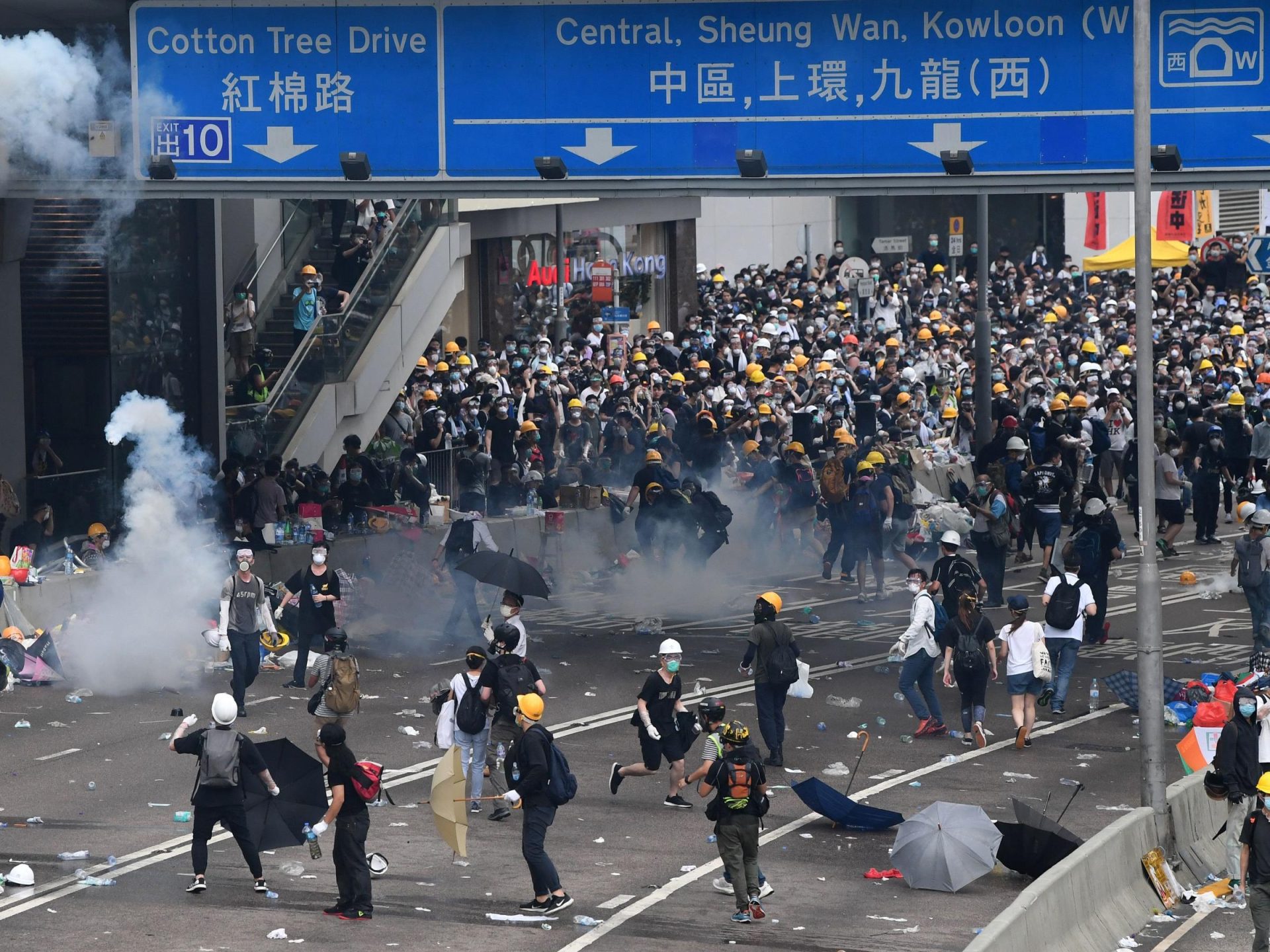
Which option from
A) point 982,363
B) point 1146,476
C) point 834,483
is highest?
point 982,363

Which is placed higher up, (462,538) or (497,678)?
(462,538)

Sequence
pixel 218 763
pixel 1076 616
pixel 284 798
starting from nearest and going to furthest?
1. pixel 218 763
2. pixel 284 798
3. pixel 1076 616

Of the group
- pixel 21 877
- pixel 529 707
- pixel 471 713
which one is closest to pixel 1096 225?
pixel 471 713

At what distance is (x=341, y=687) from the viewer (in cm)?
1527

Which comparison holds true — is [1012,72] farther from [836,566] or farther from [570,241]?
[570,241]

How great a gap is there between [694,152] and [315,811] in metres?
8.04

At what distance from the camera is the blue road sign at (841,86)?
18.1 metres

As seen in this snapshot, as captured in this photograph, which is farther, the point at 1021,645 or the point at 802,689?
the point at 802,689

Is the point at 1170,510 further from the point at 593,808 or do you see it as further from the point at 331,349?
the point at 593,808

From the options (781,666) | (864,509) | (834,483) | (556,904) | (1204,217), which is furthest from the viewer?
(1204,217)

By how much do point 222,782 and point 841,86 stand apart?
915 cm

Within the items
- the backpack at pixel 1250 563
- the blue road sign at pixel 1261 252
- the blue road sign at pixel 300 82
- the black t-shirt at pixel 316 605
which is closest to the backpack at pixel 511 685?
the black t-shirt at pixel 316 605

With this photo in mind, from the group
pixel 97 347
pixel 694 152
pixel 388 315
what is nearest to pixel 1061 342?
pixel 388 315

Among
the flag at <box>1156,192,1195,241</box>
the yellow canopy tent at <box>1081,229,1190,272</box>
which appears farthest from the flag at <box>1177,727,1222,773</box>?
the flag at <box>1156,192,1195,241</box>
